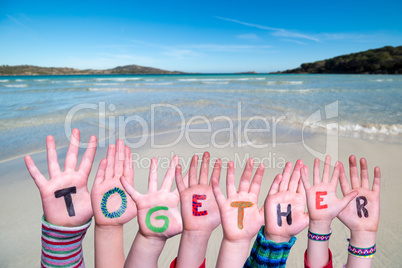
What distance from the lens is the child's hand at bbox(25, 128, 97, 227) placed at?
1.45m

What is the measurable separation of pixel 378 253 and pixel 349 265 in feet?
2.65

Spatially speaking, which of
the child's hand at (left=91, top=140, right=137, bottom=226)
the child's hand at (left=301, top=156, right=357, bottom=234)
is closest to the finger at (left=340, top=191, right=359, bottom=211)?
the child's hand at (left=301, top=156, right=357, bottom=234)

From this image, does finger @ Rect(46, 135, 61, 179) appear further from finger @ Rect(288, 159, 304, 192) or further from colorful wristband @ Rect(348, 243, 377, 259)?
colorful wristband @ Rect(348, 243, 377, 259)

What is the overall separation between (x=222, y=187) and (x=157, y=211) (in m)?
1.70

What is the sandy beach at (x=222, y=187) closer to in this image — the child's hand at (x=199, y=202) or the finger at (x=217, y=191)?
the child's hand at (x=199, y=202)

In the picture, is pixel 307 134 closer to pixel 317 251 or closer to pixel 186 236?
pixel 317 251

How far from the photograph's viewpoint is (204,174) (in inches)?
56.7

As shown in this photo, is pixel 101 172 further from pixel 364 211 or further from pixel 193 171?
pixel 364 211

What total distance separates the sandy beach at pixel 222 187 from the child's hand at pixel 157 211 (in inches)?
33.2

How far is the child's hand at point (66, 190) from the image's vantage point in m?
1.45

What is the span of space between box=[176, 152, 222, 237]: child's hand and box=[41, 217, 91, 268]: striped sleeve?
2.36ft

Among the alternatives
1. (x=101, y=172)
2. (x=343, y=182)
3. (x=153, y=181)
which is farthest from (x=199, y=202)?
(x=343, y=182)

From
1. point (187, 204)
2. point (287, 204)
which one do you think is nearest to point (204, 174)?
point (187, 204)

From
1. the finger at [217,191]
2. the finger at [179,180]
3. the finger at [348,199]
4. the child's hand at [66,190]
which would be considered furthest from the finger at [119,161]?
the finger at [348,199]
